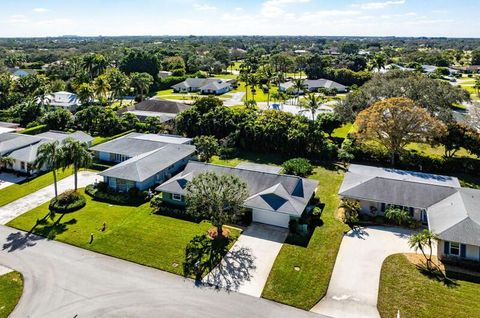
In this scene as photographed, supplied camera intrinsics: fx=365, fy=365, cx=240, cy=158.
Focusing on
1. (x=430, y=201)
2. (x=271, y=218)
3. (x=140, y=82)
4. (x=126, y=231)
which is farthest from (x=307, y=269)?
(x=140, y=82)

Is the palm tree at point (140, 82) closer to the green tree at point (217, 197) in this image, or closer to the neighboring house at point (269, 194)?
the neighboring house at point (269, 194)

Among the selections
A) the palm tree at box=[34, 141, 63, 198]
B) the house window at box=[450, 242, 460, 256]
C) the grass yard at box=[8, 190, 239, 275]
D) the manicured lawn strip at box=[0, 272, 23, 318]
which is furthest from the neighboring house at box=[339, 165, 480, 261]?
the palm tree at box=[34, 141, 63, 198]

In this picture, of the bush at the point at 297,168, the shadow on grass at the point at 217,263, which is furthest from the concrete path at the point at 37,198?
the bush at the point at 297,168

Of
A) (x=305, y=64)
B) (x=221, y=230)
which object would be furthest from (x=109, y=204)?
(x=305, y=64)

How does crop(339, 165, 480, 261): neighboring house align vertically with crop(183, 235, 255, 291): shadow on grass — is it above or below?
above

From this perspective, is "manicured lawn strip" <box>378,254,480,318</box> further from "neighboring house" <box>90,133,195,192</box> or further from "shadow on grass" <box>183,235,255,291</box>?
"neighboring house" <box>90,133,195,192</box>
